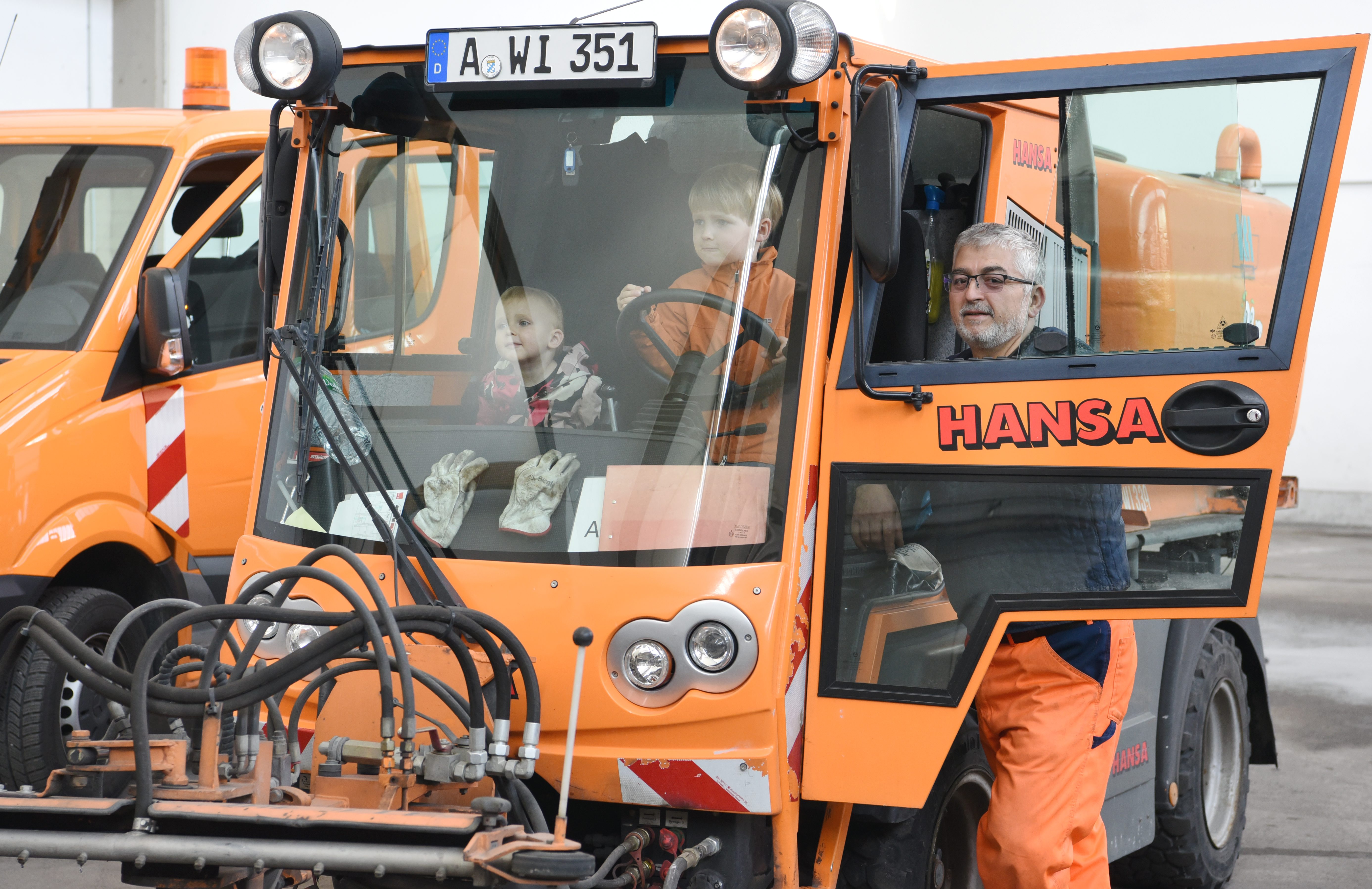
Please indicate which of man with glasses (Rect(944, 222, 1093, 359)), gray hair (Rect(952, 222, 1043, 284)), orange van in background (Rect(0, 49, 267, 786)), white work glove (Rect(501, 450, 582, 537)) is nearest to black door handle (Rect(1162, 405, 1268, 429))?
man with glasses (Rect(944, 222, 1093, 359))

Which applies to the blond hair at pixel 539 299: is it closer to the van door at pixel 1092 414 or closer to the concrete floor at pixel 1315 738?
the van door at pixel 1092 414

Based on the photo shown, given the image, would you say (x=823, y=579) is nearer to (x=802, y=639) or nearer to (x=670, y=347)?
(x=802, y=639)

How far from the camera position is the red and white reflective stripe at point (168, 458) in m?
5.41

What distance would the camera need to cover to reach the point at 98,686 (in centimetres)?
271

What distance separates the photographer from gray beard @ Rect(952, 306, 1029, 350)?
11.1 feet

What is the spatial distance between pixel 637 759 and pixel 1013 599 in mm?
899

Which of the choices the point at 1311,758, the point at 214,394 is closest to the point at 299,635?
the point at 214,394

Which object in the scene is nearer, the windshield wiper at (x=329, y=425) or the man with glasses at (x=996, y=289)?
the windshield wiper at (x=329, y=425)

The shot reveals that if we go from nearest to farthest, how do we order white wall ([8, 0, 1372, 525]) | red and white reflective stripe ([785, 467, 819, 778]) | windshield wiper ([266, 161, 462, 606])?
red and white reflective stripe ([785, 467, 819, 778]) < windshield wiper ([266, 161, 462, 606]) < white wall ([8, 0, 1372, 525])

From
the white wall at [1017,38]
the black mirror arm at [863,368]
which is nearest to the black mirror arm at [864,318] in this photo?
the black mirror arm at [863,368]

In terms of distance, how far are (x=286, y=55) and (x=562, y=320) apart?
910mm

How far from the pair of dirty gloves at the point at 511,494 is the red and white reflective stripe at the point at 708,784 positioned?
0.60m

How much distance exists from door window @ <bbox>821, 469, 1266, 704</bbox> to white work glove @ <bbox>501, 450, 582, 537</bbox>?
2.05ft

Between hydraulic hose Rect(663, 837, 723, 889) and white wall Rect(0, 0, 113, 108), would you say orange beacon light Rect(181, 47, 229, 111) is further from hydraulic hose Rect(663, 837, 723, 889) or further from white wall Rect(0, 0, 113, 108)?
hydraulic hose Rect(663, 837, 723, 889)
